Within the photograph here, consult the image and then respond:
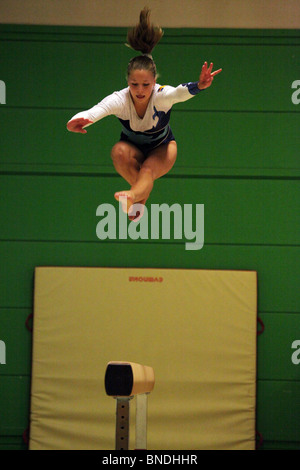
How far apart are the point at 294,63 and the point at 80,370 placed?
10.1ft

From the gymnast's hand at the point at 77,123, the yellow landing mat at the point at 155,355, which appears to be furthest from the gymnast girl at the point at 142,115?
the yellow landing mat at the point at 155,355

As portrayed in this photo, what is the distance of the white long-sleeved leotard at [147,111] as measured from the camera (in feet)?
8.54

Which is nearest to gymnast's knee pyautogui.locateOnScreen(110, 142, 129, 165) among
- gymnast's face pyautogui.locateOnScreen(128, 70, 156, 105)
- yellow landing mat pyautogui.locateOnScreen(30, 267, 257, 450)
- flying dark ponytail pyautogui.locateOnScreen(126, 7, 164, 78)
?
gymnast's face pyautogui.locateOnScreen(128, 70, 156, 105)

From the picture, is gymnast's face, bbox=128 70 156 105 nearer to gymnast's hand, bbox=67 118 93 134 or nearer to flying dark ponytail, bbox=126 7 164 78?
flying dark ponytail, bbox=126 7 164 78

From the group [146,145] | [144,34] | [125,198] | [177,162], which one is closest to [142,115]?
[146,145]

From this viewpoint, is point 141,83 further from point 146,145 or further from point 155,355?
point 155,355

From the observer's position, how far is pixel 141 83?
2547 mm

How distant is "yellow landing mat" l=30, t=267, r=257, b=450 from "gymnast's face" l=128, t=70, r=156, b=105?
7.67 feet

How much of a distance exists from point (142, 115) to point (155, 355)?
2438 millimetres

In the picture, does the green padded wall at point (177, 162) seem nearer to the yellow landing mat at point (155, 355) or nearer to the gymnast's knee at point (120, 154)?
the yellow landing mat at point (155, 355)

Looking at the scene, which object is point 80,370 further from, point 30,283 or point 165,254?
point 165,254

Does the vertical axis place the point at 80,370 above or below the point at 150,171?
below

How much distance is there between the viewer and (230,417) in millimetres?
4652
